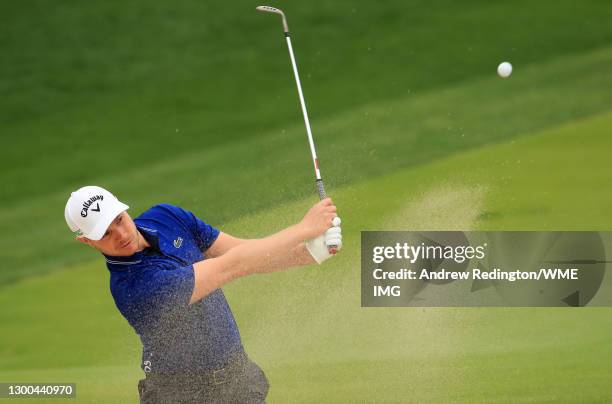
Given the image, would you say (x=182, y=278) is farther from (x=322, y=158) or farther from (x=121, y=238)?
(x=322, y=158)

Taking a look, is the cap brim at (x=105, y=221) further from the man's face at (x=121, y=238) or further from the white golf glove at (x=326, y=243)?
the white golf glove at (x=326, y=243)

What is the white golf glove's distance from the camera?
5723 millimetres

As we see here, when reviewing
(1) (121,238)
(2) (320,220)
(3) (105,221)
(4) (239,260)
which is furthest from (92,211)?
(2) (320,220)

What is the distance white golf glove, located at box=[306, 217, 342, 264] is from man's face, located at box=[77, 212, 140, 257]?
89cm

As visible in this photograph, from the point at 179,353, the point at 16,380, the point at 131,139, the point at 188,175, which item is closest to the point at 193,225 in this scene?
the point at 179,353

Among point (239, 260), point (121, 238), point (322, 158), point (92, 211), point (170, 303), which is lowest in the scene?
point (170, 303)

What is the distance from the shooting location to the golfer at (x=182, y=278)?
577cm

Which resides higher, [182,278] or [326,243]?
[326,243]

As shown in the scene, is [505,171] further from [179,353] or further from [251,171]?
[179,353]

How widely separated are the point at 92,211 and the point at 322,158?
8.02 m

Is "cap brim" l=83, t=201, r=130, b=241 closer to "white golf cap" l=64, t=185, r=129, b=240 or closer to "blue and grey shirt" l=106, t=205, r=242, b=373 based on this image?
"white golf cap" l=64, t=185, r=129, b=240

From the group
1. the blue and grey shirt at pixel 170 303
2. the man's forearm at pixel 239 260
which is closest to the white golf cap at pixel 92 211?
the blue and grey shirt at pixel 170 303

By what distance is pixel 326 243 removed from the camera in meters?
5.75

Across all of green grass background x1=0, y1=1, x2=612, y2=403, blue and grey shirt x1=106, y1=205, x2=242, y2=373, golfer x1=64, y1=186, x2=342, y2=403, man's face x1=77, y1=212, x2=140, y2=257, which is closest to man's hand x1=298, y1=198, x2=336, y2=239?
golfer x1=64, y1=186, x2=342, y2=403
